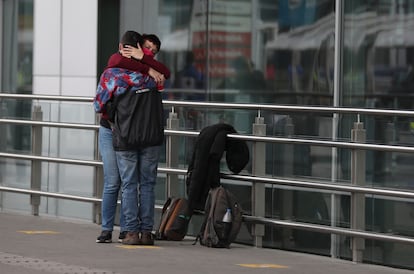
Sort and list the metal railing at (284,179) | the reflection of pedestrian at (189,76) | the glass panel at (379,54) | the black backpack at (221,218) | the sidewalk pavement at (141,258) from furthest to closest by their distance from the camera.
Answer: the reflection of pedestrian at (189,76)
the glass panel at (379,54)
the black backpack at (221,218)
the metal railing at (284,179)
the sidewalk pavement at (141,258)

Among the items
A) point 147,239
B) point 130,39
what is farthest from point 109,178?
point 130,39

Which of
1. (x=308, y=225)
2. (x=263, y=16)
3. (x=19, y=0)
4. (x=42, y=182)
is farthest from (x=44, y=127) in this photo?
(x=19, y=0)

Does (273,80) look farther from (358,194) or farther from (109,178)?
A: (358,194)

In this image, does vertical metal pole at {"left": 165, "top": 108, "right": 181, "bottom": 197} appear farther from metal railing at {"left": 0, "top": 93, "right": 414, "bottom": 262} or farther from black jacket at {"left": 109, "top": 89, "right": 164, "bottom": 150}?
black jacket at {"left": 109, "top": 89, "right": 164, "bottom": 150}

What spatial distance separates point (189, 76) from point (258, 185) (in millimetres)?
4349

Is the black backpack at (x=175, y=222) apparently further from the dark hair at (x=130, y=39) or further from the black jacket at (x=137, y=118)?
the dark hair at (x=130, y=39)

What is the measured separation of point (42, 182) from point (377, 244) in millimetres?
4628

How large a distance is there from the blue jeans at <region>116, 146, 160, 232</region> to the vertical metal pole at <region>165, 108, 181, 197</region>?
0.90m

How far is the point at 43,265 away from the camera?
9250 mm

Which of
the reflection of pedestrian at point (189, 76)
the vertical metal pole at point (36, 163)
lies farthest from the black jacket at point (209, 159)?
the reflection of pedestrian at point (189, 76)

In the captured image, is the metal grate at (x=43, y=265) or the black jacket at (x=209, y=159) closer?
the metal grate at (x=43, y=265)

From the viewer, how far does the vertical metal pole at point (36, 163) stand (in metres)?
13.3

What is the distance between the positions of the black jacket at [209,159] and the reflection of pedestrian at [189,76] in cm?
410

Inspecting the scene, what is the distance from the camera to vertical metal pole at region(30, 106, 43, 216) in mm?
13320
